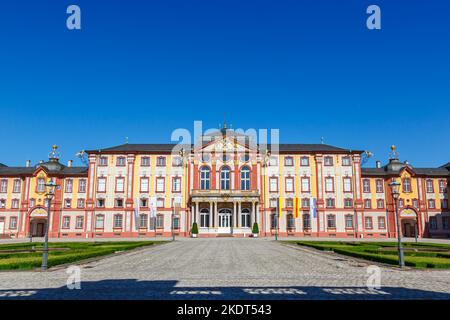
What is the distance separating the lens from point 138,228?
52.5 metres

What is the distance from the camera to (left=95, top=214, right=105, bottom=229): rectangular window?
174ft

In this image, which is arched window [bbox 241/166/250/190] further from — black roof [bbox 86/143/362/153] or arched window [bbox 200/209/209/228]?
arched window [bbox 200/209/209/228]

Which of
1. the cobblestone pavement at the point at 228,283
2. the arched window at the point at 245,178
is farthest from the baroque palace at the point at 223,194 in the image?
the cobblestone pavement at the point at 228,283

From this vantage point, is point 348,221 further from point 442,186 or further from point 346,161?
point 442,186

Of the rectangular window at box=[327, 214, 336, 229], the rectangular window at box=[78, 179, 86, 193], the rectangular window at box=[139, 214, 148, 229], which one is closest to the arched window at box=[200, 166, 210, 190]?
the rectangular window at box=[139, 214, 148, 229]

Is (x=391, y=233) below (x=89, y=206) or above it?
below

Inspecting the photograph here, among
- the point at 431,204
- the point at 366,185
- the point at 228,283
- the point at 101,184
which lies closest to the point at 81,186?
the point at 101,184

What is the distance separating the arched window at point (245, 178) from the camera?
179 feet

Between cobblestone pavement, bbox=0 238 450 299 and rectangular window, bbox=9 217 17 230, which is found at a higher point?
rectangular window, bbox=9 217 17 230

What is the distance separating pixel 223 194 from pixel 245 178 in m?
4.56
